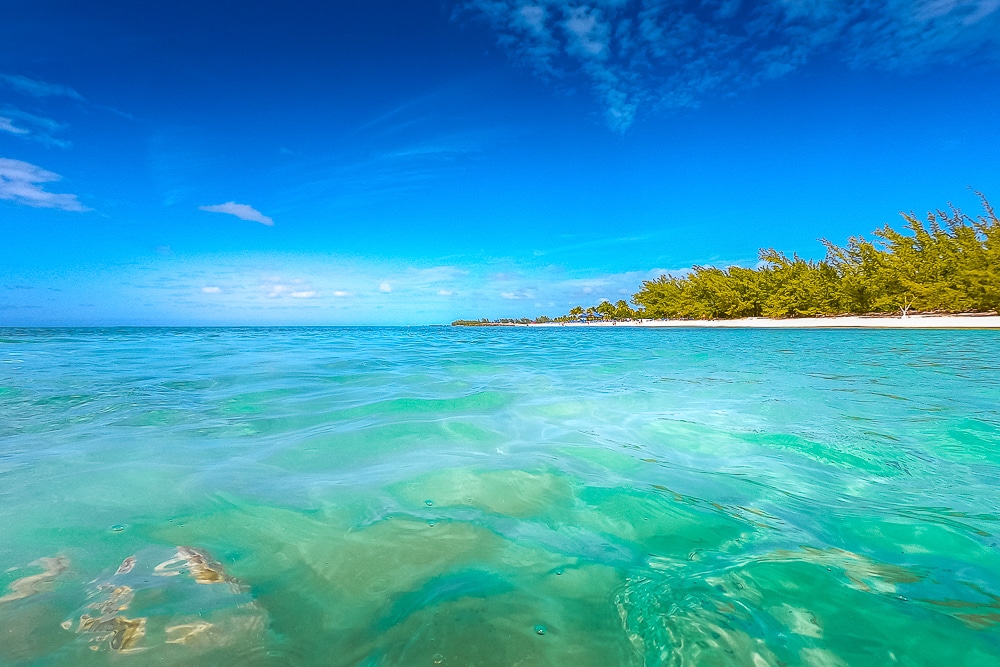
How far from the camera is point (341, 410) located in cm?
566

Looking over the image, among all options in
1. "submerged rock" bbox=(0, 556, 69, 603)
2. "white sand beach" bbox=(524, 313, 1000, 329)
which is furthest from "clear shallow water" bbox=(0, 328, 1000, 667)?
"white sand beach" bbox=(524, 313, 1000, 329)

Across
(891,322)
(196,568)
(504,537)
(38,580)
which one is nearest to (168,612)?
(196,568)

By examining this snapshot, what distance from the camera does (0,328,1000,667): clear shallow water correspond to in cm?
161

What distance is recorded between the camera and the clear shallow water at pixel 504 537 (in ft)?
5.28

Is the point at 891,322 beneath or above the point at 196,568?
above

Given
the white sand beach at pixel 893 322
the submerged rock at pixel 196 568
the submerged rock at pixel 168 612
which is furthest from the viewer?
the white sand beach at pixel 893 322

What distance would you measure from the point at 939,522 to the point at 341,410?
5.43m

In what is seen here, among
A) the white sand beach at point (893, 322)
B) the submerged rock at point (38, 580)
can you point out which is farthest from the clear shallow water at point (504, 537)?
the white sand beach at point (893, 322)

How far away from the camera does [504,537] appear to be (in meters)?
2.44

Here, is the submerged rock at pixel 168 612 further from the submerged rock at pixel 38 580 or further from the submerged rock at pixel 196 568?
the submerged rock at pixel 38 580

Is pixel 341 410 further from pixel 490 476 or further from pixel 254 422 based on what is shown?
pixel 490 476

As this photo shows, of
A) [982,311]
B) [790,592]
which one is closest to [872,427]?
[790,592]

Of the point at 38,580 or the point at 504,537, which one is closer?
the point at 38,580

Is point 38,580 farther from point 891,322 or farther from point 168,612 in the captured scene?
point 891,322
